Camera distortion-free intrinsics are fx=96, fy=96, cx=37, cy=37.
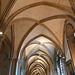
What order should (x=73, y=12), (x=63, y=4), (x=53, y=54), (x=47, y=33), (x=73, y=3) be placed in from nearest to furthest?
(x=73, y=3) → (x=73, y=12) → (x=63, y=4) → (x=47, y=33) → (x=53, y=54)

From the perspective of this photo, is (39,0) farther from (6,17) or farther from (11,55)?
(11,55)

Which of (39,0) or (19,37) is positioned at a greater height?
(39,0)

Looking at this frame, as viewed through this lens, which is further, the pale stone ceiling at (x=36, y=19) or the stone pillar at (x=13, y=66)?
the stone pillar at (x=13, y=66)

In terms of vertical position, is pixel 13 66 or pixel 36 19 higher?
pixel 36 19

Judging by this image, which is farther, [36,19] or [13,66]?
[36,19]

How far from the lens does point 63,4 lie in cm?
607

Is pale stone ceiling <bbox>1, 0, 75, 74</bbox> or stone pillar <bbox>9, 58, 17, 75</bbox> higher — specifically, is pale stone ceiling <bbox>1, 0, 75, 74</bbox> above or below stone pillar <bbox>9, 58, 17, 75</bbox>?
above

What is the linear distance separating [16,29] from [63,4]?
4496 mm

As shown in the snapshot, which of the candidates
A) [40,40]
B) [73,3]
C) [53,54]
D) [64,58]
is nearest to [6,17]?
[73,3]

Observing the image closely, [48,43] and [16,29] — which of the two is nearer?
[16,29]

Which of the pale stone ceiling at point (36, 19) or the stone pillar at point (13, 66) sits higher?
the pale stone ceiling at point (36, 19)

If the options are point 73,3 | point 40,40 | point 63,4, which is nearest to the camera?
point 73,3

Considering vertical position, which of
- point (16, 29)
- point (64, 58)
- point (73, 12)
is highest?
point (16, 29)

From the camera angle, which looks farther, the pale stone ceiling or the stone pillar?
the stone pillar
